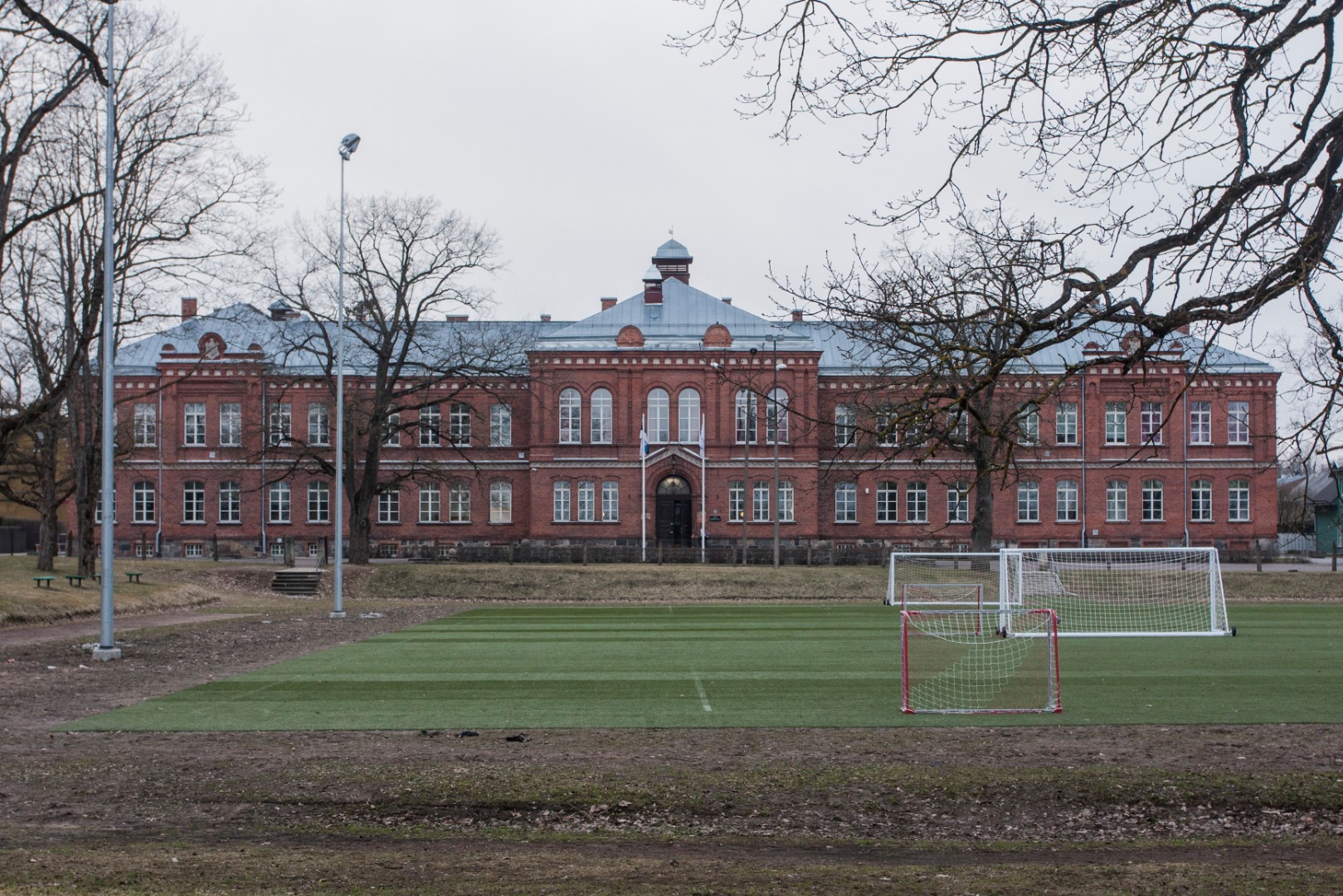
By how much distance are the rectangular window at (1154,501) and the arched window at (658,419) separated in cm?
2420

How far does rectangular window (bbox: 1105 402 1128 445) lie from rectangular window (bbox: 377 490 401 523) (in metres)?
35.8

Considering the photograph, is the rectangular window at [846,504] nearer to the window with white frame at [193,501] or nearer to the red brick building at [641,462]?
the red brick building at [641,462]

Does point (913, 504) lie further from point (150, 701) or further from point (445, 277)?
point (150, 701)

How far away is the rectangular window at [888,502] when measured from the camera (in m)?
63.1

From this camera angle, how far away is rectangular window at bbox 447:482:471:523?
63.5 meters

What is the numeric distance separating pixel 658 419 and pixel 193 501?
24180mm

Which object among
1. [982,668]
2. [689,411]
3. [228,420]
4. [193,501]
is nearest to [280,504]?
[193,501]

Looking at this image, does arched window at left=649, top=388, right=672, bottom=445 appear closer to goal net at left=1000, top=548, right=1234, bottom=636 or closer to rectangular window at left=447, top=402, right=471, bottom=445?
rectangular window at left=447, top=402, right=471, bottom=445

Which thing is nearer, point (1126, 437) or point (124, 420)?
point (124, 420)

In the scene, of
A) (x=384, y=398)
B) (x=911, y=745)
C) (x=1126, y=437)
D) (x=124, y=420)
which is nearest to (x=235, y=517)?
(x=124, y=420)

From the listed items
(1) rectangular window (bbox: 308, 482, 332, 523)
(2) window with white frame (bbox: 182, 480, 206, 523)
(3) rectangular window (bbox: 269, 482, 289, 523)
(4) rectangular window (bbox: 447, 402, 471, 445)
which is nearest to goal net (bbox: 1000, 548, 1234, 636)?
(4) rectangular window (bbox: 447, 402, 471, 445)

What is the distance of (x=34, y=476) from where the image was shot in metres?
54.7

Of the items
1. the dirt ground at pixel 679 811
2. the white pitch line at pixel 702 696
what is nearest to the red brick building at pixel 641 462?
the white pitch line at pixel 702 696

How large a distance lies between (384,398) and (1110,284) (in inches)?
1734
